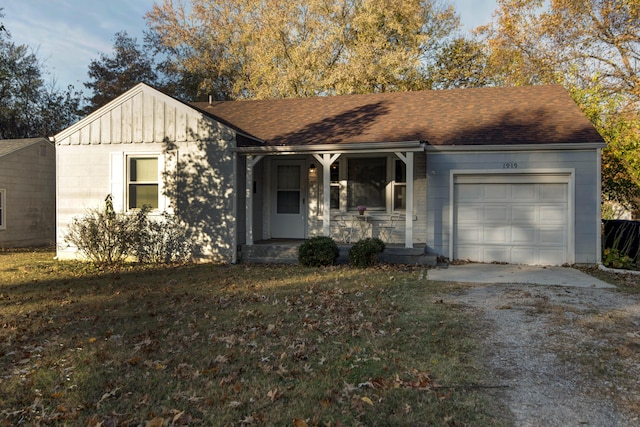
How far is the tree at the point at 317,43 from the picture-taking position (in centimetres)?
2052

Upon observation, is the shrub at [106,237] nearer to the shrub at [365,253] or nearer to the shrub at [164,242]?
the shrub at [164,242]

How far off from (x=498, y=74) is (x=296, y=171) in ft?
47.4

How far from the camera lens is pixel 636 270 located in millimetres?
9664

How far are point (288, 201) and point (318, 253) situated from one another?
2.87 metres

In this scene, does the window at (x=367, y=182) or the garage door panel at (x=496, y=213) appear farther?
the window at (x=367, y=182)

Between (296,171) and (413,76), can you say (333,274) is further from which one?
(413,76)

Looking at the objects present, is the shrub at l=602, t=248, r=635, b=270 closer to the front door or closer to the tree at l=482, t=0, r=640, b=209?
the tree at l=482, t=0, r=640, b=209

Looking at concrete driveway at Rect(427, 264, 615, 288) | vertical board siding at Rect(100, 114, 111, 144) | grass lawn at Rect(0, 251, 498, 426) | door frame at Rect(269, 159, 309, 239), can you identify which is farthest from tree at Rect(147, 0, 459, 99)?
grass lawn at Rect(0, 251, 498, 426)

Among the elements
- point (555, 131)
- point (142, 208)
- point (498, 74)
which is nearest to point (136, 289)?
point (142, 208)

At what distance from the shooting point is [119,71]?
28.1 metres

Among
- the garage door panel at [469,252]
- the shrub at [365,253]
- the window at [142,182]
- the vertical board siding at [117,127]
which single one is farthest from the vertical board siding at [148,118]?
the garage door panel at [469,252]

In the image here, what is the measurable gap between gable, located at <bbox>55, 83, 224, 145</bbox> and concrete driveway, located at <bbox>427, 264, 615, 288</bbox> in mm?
6368

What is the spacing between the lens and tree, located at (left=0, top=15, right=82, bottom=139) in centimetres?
2638

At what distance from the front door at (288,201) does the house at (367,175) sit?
3 centimetres
